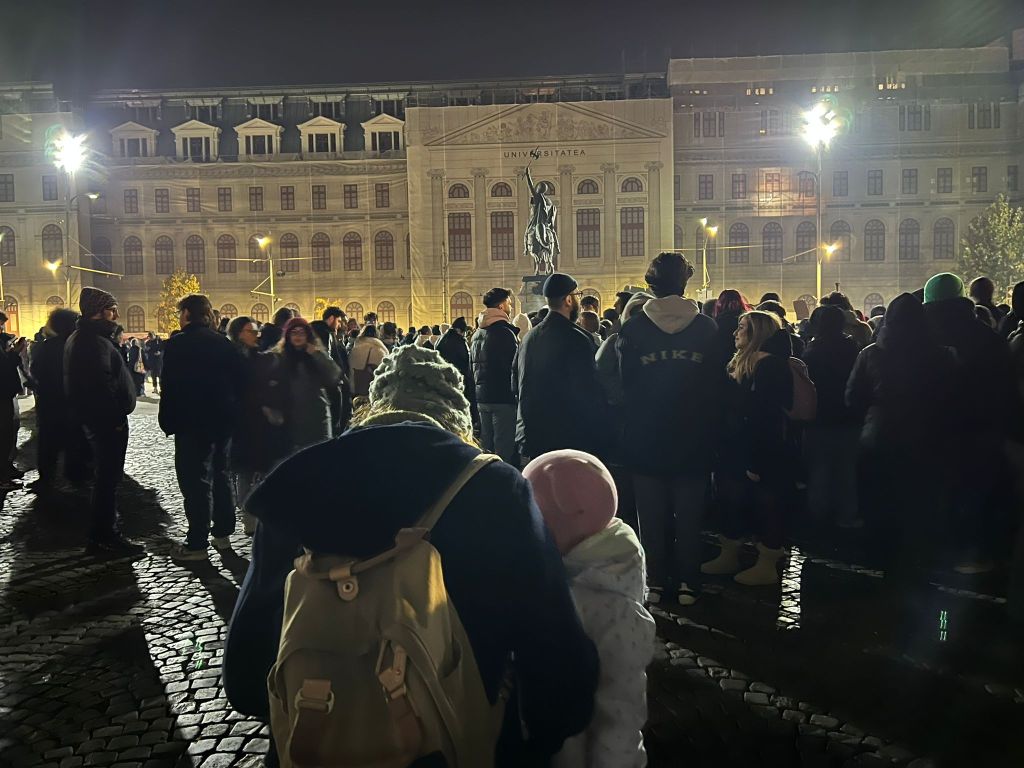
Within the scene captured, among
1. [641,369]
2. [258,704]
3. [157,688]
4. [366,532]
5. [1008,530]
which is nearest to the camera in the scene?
[366,532]

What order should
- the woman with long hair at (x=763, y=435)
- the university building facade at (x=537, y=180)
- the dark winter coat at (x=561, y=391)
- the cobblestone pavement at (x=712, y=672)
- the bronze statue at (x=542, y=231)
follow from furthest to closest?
the university building facade at (x=537, y=180) → the bronze statue at (x=542, y=231) → the woman with long hair at (x=763, y=435) → the dark winter coat at (x=561, y=391) → the cobblestone pavement at (x=712, y=672)

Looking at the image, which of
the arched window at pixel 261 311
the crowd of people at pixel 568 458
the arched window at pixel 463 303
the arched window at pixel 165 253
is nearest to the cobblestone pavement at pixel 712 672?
the crowd of people at pixel 568 458

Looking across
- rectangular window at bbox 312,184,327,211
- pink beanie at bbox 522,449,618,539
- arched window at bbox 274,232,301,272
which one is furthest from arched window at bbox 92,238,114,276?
pink beanie at bbox 522,449,618,539

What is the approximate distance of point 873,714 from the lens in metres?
3.82

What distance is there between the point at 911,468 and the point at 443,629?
463 centimetres

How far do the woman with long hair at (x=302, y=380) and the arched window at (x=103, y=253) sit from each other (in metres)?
51.8

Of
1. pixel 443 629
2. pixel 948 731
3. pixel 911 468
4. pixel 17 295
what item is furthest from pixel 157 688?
pixel 17 295

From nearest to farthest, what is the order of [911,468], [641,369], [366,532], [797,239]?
1. [366,532]
2. [641,369]
3. [911,468]
4. [797,239]

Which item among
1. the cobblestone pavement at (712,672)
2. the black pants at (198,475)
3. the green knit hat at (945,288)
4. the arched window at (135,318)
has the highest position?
the arched window at (135,318)

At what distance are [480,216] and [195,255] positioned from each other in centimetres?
1746

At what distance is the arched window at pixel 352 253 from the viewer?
176ft

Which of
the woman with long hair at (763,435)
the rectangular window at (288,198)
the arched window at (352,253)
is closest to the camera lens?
the woman with long hair at (763,435)

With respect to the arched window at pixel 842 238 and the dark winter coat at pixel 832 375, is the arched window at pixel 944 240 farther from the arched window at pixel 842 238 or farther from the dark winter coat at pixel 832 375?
the dark winter coat at pixel 832 375

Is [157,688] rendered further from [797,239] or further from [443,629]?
[797,239]
